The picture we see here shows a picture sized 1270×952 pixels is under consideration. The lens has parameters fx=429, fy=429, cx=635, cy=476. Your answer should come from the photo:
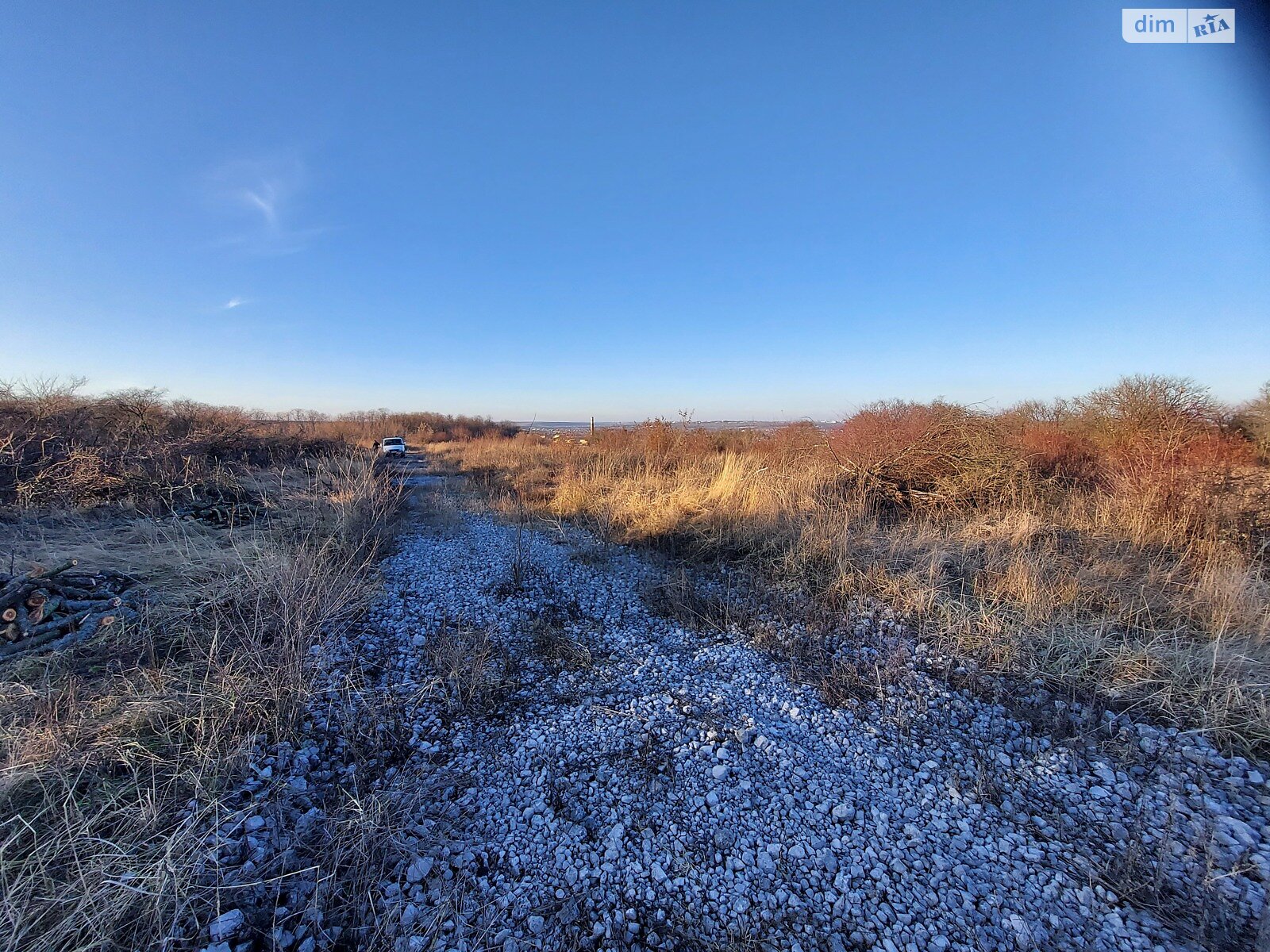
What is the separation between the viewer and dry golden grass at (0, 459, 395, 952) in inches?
55.7

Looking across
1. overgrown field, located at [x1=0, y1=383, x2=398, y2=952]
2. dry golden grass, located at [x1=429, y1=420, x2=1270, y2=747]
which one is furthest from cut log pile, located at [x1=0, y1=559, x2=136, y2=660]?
dry golden grass, located at [x1=429, y1=420, x2=1270, y2=747]

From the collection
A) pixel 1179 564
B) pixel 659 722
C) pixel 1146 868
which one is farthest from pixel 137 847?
pixel 1179 564

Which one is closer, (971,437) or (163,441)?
(971,437)

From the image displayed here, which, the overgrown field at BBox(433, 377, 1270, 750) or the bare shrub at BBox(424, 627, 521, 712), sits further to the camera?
Result: the overgrown field at BBox(433, 377, 1270, 750)

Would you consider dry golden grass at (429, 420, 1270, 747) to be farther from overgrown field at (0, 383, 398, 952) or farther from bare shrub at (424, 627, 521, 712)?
overgrown field at (0, 383, 398, 952)

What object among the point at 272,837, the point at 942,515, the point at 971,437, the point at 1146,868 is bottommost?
the point at 1146,868

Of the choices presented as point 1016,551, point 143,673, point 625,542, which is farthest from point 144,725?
point 1016,551

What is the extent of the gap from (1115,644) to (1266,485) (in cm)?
314

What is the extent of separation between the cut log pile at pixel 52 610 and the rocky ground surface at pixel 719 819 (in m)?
1.57

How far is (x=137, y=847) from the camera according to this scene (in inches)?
62.7

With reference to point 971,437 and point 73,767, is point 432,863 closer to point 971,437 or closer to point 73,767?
point 73,767

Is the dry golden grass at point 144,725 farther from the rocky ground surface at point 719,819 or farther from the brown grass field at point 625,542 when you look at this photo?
the rocky ground surface at point 719,819

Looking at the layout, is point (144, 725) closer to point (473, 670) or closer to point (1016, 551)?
point (473, 670)

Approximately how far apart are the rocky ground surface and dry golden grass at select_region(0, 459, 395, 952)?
17 centimetres
